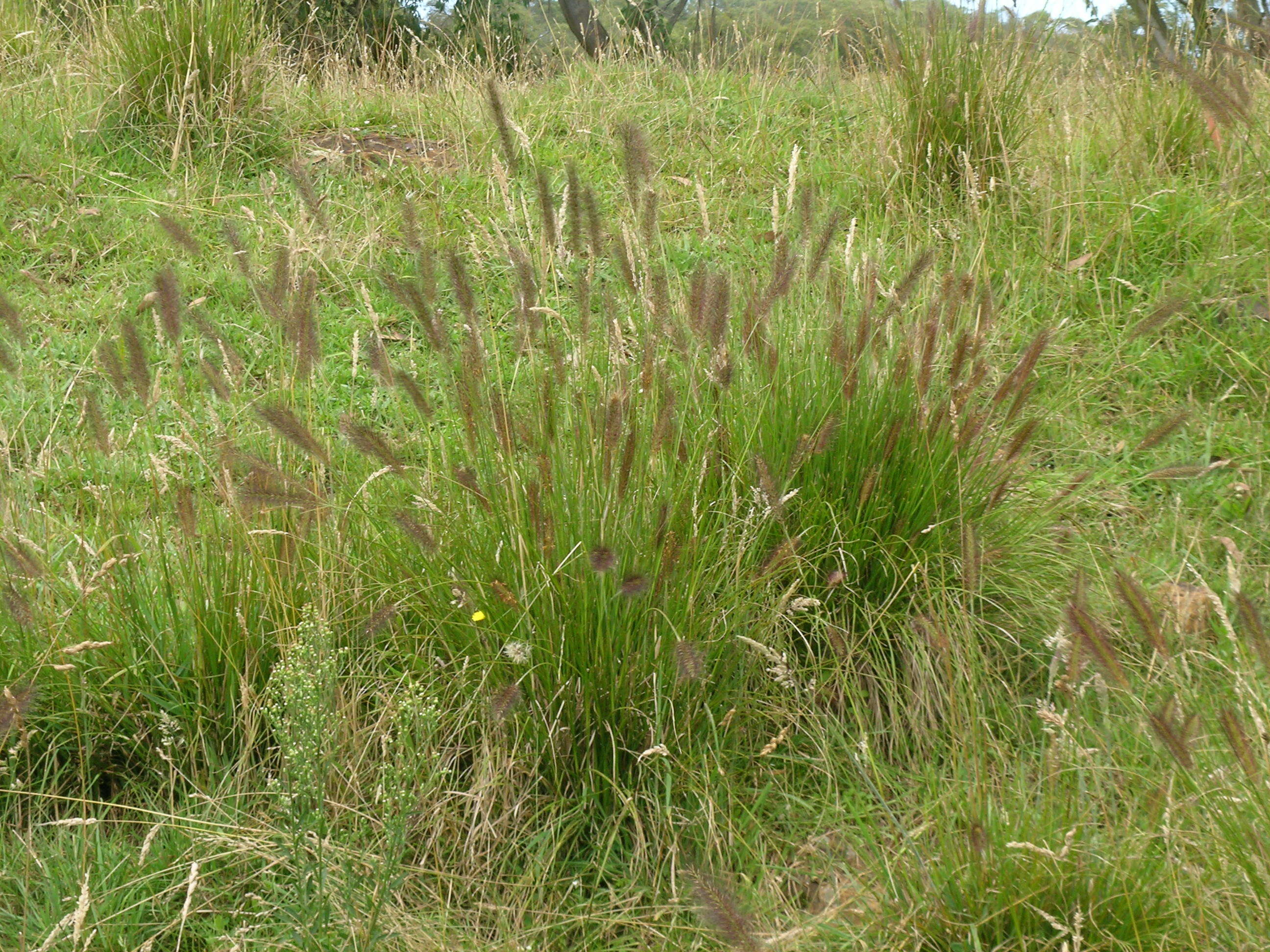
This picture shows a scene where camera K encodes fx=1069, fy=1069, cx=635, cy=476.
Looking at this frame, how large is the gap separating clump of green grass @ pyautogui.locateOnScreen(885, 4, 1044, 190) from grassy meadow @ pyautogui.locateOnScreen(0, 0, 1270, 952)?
1.10 metres

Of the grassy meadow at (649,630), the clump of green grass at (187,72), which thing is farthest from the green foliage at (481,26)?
the grassy meadow at (649,630)

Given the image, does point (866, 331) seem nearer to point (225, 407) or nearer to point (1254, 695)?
point (1254, 695)

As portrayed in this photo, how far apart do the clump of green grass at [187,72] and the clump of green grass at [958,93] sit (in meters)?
3.21

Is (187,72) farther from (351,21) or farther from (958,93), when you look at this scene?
(351,21)

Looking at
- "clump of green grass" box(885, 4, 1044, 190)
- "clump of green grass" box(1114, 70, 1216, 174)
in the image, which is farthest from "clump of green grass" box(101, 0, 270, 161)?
"clump of green grass" box(1114, 70, 1216, 174)

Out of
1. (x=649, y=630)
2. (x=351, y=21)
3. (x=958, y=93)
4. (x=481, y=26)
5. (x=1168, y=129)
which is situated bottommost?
(x=649, y=630)

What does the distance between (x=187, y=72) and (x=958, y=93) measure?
3777 millimetres

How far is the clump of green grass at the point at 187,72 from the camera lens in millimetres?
5316

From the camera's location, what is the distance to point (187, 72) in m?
5.43

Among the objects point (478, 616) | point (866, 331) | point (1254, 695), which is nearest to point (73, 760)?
point (478, 616)

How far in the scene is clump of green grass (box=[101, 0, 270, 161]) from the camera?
5.32 metres

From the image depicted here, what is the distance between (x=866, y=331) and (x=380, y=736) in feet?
4.70

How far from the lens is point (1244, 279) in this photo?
3.99 metres

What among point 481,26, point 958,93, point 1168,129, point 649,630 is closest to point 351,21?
point 481,26
